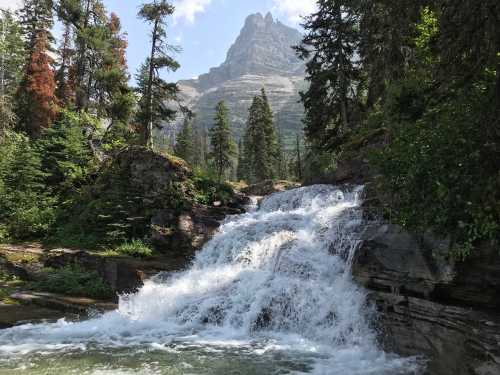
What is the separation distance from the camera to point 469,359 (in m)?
7.53

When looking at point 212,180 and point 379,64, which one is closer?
point 379,64

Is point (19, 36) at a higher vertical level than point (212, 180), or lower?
higher

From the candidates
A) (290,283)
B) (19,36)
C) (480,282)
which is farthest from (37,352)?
(19,36)

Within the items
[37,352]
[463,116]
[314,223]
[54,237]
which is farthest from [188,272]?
[463,116]

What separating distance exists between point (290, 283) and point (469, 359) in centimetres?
557

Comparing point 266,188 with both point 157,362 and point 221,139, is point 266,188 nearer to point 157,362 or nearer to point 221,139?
point 221,139

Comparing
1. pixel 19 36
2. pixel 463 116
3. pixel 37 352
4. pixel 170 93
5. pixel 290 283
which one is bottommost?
pixel 37 352

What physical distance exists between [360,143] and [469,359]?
605 inches

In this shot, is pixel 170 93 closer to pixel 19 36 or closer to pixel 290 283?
pixel 19 36

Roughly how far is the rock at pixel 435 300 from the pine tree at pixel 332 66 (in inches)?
640

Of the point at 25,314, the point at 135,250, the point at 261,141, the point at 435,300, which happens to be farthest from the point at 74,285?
the point at 261,141

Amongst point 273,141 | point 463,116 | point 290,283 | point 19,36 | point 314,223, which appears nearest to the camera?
point 463,116

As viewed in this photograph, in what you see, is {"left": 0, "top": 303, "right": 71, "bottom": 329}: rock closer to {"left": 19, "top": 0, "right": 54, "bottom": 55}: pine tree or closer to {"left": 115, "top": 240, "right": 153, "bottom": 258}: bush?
{"left": 115, "top": 240, "right": 153, "bottom": 258}: bush

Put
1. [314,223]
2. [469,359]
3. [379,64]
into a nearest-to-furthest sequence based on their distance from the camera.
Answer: [469,359], [379,64], [314,223]
